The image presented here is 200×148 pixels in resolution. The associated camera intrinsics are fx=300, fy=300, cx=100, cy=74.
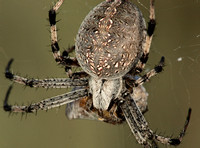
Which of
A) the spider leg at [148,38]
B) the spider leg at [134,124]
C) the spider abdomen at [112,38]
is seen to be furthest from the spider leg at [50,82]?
the spider leg at [148,38]

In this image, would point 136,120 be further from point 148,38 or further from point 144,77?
point 148,38

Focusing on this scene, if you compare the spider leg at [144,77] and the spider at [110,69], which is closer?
the spider at [110,69]

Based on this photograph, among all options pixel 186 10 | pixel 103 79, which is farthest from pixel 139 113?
pixel 186 10

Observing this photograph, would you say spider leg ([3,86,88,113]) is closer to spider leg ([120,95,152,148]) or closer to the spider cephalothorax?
spider leg ([120,95,152,148])

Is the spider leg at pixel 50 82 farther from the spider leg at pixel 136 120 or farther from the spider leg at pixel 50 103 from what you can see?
the spider leg at pixel 136 120

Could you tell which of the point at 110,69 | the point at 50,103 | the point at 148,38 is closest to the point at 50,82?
the point at 50,103

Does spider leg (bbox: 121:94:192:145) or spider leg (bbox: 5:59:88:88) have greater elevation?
spider leg (bbox: 5:59:88:88)

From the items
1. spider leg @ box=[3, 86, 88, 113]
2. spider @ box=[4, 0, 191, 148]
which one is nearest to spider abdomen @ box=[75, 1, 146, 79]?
spider @ box=[4, 0, 191, 148]
